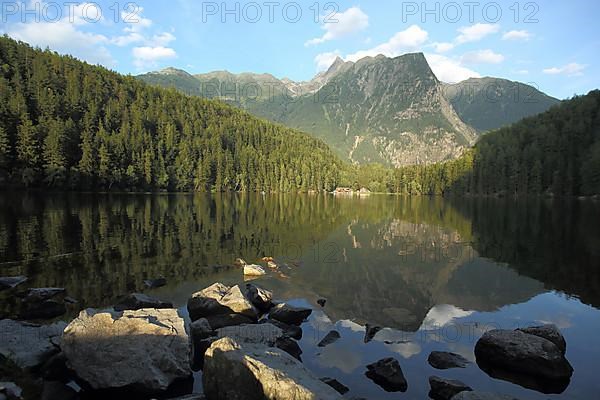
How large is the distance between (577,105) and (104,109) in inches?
9280

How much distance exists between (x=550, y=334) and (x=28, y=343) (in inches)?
771

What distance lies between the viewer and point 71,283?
71.0 ft

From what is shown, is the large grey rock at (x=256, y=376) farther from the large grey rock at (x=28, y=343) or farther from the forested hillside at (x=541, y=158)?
the forested hillside at (x=541, y=158)

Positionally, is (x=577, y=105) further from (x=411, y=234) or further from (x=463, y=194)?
(x=411, y=234)

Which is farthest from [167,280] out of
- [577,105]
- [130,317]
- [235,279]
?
[577,105]

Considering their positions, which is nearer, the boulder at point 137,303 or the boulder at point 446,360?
the boulder at point 446,360

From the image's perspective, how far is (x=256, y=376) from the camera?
326 inches

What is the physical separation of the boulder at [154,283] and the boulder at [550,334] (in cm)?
1990

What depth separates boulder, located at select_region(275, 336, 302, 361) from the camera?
13.6m

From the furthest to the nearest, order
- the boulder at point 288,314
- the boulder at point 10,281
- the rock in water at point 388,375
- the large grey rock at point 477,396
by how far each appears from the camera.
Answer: the boulder at point 10,281 < the boulder at point 288,314 < the rock in water at point 388,375 < the large grey rock at point 477,396

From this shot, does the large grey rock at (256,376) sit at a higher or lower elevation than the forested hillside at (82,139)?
lower

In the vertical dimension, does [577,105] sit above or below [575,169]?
above

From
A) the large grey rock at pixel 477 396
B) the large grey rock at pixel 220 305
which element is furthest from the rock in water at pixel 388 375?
the large grey rock at pixel 220 305

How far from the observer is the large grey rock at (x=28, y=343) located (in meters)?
10.8
